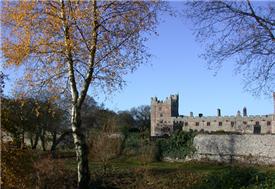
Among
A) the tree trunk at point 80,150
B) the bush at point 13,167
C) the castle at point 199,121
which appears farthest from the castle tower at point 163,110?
the bush at point 13,167

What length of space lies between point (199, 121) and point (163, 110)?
30.0ft

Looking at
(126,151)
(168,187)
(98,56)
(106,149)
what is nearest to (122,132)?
(126,151)

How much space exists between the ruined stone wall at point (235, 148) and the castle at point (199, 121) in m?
41.0

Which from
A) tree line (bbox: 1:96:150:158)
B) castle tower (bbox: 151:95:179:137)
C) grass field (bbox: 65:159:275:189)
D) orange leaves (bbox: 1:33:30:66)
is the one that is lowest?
grass field (bbox: 65:159:275:189)

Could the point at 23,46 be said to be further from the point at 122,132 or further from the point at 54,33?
the point at 122,132

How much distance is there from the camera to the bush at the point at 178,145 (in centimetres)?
3691

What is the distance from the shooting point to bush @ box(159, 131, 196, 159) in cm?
3691

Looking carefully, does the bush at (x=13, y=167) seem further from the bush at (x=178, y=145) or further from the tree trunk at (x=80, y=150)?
the bush at (x=178, y=145)

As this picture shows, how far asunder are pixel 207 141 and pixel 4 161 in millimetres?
25299

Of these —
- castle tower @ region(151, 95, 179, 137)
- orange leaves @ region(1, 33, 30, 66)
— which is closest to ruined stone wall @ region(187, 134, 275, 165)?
orange leaves @ region(1, 33, 30, 66)

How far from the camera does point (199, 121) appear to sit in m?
93.2

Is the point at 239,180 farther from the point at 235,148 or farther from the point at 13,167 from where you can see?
the point at 235,148

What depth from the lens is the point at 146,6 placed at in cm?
1742

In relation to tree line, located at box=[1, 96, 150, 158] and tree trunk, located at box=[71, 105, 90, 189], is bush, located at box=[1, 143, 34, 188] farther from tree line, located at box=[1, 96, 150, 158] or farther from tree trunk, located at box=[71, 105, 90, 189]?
tree trunk, located at box=[71, 105, 90, 189]
